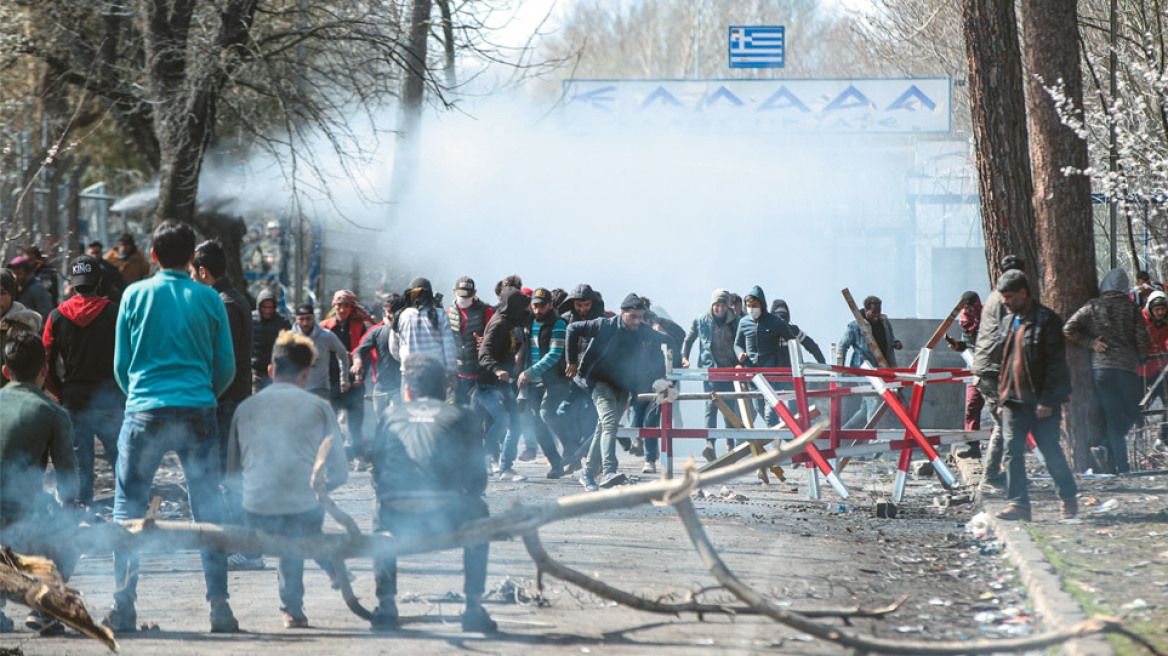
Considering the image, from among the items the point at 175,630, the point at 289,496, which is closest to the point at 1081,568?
the point at 289,496

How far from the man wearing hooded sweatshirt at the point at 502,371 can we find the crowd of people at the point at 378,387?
2cm

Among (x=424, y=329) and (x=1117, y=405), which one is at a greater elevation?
(x=424, y=329)

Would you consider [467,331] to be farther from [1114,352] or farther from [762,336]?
[1114,352]

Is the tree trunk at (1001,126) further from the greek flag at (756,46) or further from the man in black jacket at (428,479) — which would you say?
the greek flag at (756,46)

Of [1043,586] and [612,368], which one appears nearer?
[1043,586]

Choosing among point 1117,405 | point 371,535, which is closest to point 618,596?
point 371,535

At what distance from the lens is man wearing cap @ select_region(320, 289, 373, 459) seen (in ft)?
38.1

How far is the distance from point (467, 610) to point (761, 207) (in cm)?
2702

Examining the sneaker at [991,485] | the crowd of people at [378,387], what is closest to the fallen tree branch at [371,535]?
the crowd of people at [378,387]

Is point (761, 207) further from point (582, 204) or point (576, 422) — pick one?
point (576, 422)

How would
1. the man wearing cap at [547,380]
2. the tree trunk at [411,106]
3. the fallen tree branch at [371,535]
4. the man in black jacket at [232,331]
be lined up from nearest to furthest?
1. the fallen tree branch at [371,535]
2. the man in black jacket at [232,331]
3. the man wearing cap at [547,380]
4. the tree trunk at [411,106]

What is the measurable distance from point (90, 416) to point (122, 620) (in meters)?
2.97

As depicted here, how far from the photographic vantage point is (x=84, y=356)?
801 centimetres

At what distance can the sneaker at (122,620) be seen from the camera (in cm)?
541
